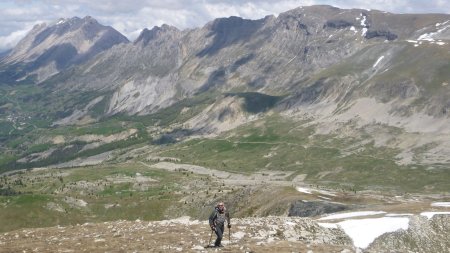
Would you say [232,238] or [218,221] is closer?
[218,221]

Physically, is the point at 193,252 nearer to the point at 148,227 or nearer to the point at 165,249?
the point at 165,249

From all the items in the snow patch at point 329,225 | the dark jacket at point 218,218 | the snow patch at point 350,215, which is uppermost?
the dark jacket at point 218,218

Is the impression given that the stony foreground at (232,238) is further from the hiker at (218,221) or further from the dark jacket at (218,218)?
the dark jacket at (218,218)

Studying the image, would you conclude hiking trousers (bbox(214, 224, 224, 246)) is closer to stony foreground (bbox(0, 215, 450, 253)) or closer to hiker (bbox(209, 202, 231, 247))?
hiker (bbox(209, 202, 231, 247))

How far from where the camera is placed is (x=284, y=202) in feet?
340

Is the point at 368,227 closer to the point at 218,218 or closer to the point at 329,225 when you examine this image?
the point at 329,225

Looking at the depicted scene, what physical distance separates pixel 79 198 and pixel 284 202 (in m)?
108

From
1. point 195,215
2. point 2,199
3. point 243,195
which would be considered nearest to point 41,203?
point 2,199

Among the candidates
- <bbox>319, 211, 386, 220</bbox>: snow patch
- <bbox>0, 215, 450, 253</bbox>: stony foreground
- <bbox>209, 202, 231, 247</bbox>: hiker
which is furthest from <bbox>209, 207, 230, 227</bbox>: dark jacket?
<bbox>319, 211, 386, 220</bbox>: snow patch

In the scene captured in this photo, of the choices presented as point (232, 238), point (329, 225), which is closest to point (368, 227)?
point (329, 225)

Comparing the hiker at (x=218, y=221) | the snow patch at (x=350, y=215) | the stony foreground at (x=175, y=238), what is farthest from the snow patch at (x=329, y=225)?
the hiker at (x=218, y=221)

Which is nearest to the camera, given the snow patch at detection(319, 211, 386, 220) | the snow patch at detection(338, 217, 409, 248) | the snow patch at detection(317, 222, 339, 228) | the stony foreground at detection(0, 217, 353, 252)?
the stony foreground at detection(0, 217, 353, 252)

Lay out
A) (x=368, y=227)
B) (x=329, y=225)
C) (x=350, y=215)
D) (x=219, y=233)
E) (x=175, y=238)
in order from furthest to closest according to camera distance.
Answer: (x=350, y=215) < (x=329, y=225) < (x=368, y=227) < (x=175, y=238) < (x=219, y=233)

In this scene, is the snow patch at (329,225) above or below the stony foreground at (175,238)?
below
